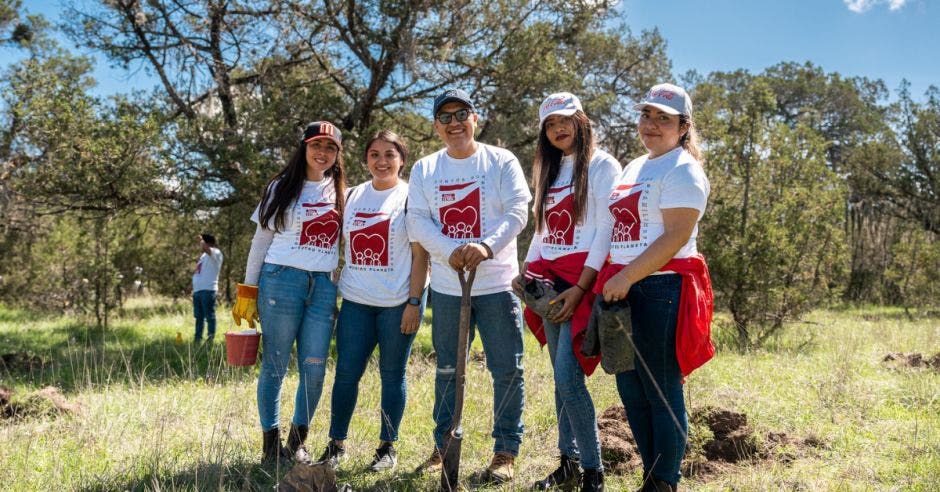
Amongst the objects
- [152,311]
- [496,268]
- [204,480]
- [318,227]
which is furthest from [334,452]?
[152,311]

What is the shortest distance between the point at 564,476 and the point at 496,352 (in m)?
0.67

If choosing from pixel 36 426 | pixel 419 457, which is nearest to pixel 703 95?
pixel 419 457

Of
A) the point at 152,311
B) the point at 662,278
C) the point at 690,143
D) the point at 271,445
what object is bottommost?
the point at 152,311

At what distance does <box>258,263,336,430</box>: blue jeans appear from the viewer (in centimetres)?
355

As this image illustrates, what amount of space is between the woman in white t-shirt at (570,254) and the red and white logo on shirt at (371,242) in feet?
2.56

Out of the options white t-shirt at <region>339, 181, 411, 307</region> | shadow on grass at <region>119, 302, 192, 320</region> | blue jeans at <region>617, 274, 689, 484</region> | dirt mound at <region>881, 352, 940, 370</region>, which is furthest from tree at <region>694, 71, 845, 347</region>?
shadow on grass at <region>119, 302, 192, 320</region>

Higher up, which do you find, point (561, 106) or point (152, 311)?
point (561, 106)

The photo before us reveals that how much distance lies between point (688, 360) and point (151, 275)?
16.3 meters

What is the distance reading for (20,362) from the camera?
7762 mm

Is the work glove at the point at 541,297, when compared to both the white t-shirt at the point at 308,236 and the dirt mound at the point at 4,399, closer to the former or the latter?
the white t-shirt at the point at 308,236

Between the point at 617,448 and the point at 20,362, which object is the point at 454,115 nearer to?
the point at 617,448

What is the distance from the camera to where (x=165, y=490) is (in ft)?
10.2

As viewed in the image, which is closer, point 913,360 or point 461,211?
point 461,211

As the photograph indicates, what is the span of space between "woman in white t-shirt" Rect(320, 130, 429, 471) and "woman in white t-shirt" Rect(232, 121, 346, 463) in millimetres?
108
